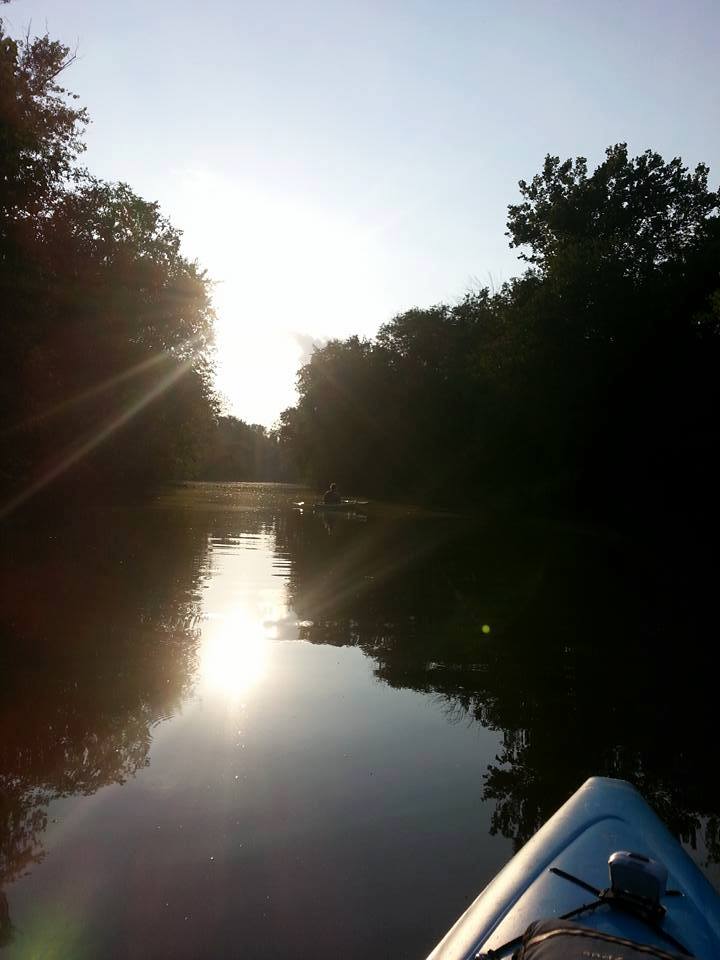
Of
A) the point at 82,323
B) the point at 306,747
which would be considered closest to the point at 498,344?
the point at 82,323

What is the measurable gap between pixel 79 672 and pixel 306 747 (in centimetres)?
301

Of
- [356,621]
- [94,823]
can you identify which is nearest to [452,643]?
[356,621]

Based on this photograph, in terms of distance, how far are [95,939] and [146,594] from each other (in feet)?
32.4

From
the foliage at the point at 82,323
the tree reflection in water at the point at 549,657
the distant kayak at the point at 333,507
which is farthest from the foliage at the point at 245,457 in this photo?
the tree reflection in water at the point at 549,657

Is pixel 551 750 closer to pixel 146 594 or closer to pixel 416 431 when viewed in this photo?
pixel 146 594

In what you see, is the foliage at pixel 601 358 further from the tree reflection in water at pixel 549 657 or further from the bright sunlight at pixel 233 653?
the bright sunlight at pixel 233 653

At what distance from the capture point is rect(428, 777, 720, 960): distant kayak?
279cm

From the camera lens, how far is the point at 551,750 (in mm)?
6434

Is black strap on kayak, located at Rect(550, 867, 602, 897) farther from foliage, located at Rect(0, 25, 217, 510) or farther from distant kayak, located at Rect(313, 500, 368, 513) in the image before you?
distant kayak, located at Rect(313, 500, 368, 513)

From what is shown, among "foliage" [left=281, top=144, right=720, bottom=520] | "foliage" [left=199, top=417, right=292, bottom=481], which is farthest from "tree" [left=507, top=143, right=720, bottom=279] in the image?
"foliage" [left=199, top=417, right=292, bottom=481]

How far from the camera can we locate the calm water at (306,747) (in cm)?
396

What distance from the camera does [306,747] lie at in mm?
6340

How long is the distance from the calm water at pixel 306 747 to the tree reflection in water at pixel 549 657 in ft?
0.13

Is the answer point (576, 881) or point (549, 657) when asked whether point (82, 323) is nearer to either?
point (549, 657)
